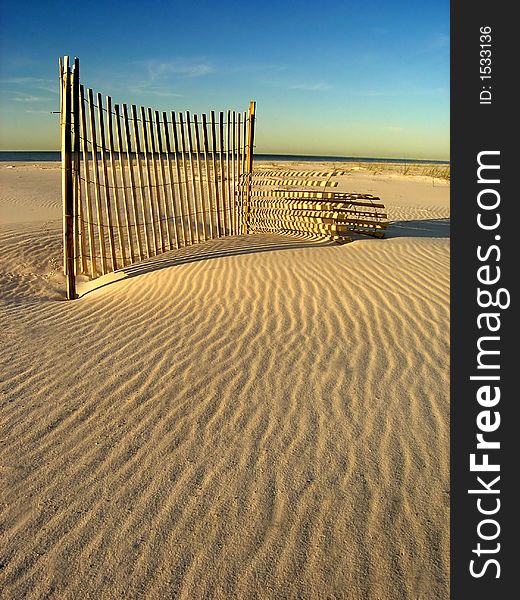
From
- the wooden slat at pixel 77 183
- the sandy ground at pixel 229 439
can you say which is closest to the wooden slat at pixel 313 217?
the sandy ground at pixel 229 439

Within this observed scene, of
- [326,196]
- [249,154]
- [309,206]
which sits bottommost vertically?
[309,206]

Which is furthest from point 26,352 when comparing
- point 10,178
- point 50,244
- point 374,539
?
point 10,178

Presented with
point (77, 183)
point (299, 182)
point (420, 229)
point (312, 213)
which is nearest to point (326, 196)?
point (312, 213)

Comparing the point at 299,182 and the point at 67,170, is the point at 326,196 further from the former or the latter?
the point at 67,170

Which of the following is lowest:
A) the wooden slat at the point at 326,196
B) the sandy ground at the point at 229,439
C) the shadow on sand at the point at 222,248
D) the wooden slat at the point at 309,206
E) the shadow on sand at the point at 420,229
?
the sandy ground at the point at 229,439

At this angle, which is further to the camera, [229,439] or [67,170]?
[67,170]

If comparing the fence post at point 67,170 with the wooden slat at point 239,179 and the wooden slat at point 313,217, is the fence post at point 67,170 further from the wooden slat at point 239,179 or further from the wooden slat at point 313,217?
the wooden slat at point 313,217

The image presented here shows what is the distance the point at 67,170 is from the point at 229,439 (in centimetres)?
445

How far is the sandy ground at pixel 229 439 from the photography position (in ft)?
8.22

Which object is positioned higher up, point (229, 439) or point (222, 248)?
point (222, 248)

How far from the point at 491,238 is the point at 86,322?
4.33 meters

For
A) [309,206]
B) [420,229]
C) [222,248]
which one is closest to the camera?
[222,248]

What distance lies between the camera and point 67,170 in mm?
6387

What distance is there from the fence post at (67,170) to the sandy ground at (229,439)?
483mm
